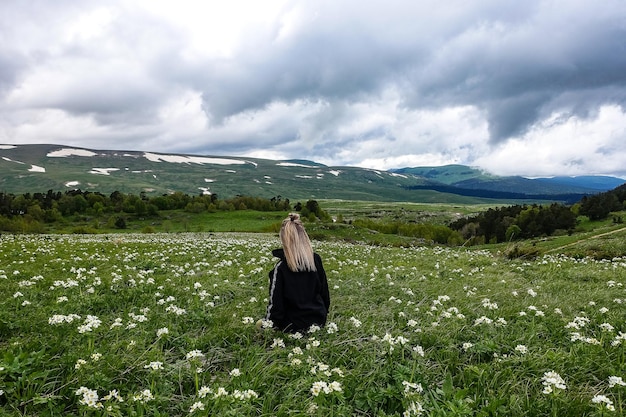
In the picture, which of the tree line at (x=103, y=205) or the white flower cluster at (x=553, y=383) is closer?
the white flower cluster at (x=553, y=383)

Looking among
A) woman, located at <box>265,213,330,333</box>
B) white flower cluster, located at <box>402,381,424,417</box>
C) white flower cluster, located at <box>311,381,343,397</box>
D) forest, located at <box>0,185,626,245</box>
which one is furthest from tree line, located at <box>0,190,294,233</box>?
white flower cluster, located at <box>311,381,343,397</box>

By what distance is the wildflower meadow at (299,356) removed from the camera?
5059 millimetres

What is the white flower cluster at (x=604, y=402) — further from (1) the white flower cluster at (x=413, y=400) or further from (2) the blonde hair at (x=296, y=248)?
(2) the blonde hair at (x=296, y=248)

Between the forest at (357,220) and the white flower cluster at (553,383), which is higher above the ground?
the white flower cluster at (553,383)

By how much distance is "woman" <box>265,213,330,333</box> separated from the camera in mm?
8109

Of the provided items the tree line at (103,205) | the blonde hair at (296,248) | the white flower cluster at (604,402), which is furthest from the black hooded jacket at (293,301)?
the tree line at (103,205)

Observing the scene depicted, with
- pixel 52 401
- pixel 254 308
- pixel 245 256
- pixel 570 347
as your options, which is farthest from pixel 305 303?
pixel 245 256

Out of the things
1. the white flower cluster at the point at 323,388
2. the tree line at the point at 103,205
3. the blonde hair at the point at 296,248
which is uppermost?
the blonde hair at the point at 296,248

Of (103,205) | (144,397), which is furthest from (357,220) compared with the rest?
(144,397)

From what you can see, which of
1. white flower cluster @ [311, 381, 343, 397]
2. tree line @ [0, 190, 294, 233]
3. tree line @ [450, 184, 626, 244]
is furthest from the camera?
tree line @ [0, 190, 294, 233]

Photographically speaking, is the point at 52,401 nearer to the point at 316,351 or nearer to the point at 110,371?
the point at 110,371

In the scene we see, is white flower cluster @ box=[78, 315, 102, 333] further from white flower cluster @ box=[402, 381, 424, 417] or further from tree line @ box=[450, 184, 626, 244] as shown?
tree line @ box=[450, 184, 626, 244]

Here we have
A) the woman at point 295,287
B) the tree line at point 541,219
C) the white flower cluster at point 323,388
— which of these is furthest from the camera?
the tree line at point 541,219

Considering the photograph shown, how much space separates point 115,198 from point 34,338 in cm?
14791
